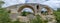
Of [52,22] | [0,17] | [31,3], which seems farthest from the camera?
[31,3]

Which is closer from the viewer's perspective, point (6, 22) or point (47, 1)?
point (6, 22)

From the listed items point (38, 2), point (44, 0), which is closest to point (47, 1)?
point (44, 0)

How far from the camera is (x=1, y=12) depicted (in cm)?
95

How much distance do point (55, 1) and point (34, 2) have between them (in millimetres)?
920

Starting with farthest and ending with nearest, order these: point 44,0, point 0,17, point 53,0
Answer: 1. point 53,0
2. point 44,0
3. point 0,17

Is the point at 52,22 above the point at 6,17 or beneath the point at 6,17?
beneath

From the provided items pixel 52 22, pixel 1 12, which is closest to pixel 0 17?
pixel 1 12

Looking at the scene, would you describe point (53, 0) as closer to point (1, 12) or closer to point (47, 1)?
point (47, 1)

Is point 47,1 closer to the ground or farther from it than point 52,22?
farther from it

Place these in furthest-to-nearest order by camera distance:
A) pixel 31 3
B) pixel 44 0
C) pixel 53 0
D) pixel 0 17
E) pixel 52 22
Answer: pixel 53 0
pixel 44 0
pixel 31 3
pixel 52 22
pixel 0 17

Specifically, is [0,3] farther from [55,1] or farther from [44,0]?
[55,1]

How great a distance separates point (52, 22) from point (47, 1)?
2419mm

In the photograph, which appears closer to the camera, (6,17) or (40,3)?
(6,17)

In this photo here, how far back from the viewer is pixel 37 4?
3422 millimetres
